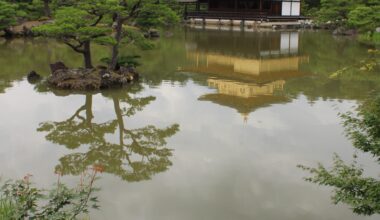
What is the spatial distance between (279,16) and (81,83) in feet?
102

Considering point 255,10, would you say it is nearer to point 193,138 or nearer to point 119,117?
point 119,117

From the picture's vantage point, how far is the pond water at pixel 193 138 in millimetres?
6898

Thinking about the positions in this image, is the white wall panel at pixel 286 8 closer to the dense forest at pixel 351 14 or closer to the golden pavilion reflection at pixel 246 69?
the dense forest at pixel 351 14

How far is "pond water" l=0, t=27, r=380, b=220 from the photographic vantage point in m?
6.90

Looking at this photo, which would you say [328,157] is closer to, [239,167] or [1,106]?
[239,167]

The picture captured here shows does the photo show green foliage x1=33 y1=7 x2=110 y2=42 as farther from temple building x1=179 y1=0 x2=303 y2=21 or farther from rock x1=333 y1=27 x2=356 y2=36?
temple building x1=179 y1=0 x2=303 y2=21

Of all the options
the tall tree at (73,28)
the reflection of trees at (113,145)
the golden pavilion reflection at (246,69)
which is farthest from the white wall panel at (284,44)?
the reflection of trees at (113,145)

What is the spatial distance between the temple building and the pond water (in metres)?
22.8

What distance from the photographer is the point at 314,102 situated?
13.5 m

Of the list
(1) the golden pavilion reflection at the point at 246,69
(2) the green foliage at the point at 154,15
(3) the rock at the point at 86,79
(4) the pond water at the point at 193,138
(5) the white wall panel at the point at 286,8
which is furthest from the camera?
(5) the white wall panel at the point at 286,8

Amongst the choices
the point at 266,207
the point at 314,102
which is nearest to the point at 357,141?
the point at 266,207

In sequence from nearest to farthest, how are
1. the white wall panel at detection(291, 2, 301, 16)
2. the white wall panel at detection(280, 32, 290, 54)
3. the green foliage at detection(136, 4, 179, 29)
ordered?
the green foliage at detection(136, 4, 179, 29)
the white wall panel at detection(280, 32, 290, 54)
the white wall panel at detection(291, 2, 301, 16)

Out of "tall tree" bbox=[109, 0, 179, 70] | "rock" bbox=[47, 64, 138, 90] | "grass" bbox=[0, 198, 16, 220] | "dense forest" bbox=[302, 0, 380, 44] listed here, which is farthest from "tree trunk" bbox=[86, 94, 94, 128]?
"dense forest" bbox=[302, 0, 380, 44]

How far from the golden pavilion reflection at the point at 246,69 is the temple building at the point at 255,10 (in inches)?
422
